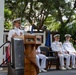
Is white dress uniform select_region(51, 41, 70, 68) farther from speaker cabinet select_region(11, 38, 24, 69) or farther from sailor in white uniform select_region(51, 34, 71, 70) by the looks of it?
speaker cabinet select_region(11, 38, 24, 69)

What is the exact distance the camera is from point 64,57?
9.84 meters

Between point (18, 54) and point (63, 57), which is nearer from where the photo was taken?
point (18, 54)

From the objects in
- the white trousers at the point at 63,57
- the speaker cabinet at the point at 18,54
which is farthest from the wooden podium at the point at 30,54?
the white trousers at the point at 63,57

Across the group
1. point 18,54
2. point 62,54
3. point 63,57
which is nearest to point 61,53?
point 62,54

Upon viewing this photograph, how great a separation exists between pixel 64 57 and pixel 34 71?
5.29 meters

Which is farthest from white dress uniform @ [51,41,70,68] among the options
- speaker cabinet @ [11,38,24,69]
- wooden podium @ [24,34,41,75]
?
speaker cabinet @ [11,38,24,69]

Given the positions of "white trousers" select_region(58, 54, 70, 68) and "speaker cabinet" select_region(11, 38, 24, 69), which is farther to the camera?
"white trousers" select_region(58, 54, 70, 68)

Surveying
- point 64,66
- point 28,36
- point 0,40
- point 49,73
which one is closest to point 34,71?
point 28,36

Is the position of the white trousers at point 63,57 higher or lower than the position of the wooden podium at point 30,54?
lower

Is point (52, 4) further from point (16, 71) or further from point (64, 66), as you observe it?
point (16, 71)

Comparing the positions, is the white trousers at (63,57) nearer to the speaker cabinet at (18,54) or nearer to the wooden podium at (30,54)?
the wooden podium at (30,54)

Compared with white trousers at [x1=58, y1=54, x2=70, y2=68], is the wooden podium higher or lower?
higher

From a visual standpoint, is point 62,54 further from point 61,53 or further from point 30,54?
point 30,54

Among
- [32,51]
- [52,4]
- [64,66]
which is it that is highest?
[52,4]
